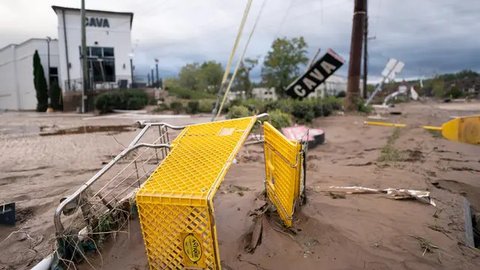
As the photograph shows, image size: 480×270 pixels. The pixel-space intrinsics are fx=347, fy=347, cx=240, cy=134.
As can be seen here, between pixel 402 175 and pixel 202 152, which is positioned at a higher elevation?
pixel 202 152

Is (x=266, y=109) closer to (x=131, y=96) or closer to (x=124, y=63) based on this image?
(x=131, y=96)

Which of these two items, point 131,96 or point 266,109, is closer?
point 266,109

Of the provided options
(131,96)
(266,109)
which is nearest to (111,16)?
(131,96)

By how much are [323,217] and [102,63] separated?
33.9 m

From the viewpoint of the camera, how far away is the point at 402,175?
5629 mm

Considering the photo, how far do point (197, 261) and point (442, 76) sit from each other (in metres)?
68.9

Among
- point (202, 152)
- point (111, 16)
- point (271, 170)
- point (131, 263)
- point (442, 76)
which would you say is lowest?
point (131, 263)

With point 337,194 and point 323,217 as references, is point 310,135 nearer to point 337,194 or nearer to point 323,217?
point 337,194

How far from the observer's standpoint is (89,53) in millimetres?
32969

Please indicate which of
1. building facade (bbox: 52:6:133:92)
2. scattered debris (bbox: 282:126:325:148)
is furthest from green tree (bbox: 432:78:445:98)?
scattered debris (bbox: 282:126:325:148)

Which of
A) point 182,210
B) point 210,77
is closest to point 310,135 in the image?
point 182,210

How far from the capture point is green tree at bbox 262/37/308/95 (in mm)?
40500

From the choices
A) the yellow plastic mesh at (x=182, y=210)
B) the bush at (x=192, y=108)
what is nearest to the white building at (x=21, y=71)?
the bush at (x=192, y=108)

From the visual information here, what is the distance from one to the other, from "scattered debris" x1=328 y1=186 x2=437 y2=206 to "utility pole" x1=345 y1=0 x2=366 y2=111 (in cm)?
1561
